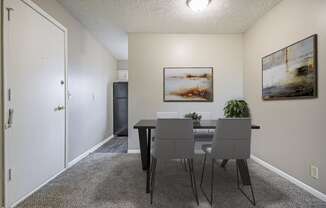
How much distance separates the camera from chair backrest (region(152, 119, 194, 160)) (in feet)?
7.14

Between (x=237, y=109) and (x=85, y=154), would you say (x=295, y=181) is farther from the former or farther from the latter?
(x=85, y=154)

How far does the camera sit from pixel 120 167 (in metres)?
3.34

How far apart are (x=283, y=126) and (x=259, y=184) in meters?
0.89

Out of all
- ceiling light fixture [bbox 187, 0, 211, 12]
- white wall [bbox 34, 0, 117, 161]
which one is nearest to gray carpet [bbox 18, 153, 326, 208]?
white wall [bbox 34, 0, 117, 161]

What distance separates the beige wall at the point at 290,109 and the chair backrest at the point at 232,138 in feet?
2.60

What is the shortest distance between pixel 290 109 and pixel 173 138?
5.59ft

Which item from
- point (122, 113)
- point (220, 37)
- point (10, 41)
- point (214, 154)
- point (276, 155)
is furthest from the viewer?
point (122, 113)

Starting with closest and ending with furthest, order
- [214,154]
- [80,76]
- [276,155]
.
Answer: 1. [214,154]
2. [276,155]
3. [80,76]

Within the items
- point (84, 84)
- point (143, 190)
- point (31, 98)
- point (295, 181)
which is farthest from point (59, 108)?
point (295, 181)

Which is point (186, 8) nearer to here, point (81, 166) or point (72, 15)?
point (72, 15)

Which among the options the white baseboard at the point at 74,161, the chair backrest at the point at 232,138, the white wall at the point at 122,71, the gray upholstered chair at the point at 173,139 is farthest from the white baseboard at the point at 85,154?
the chair backrest at the point at 232,138

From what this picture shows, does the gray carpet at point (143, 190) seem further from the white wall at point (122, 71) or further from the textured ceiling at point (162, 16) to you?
the white wall at point (122, 71)

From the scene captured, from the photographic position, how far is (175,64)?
4.35 m

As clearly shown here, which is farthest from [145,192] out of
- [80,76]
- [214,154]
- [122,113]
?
[122,113]
